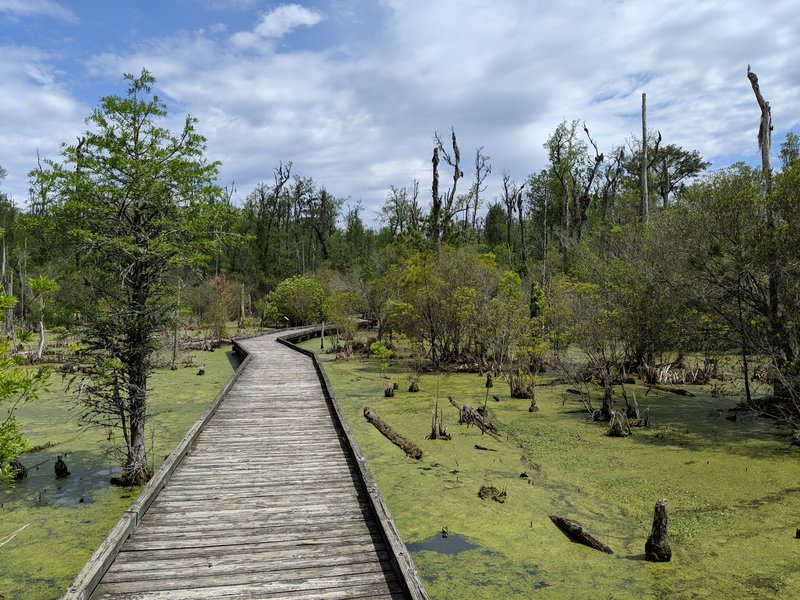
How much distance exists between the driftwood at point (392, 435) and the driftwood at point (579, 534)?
3.67 meters

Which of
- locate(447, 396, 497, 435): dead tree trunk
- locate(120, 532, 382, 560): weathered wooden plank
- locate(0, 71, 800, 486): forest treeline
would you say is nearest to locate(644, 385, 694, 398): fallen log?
locate(0, 71, 800, 486): forest treeline

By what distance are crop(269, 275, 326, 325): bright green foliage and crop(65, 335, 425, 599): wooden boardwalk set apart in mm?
31266

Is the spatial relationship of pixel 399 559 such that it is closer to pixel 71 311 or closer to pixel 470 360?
pixel 71 311

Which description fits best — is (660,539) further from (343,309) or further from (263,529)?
(343,309)

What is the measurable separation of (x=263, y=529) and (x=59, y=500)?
14.6 ft

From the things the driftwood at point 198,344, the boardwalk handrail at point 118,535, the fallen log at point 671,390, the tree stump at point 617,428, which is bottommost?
the tree stump at point 617,428

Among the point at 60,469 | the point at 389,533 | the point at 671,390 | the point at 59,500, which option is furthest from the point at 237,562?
the point at 671,390

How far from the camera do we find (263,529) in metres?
6.30

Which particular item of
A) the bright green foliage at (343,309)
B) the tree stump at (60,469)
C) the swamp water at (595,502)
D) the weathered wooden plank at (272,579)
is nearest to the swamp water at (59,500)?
the tree stump at (60,469)

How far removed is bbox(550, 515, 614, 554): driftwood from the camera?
6.85 m

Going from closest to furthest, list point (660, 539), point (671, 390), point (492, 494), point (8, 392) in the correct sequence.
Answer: point (8, 392)
point (660, 539)
point (492, 494)
point (671, 390)

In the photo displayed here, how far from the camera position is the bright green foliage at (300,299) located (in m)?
41.7

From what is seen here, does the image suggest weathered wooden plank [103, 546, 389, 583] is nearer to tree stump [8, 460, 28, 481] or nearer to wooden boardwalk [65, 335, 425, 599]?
wooden boardwalk [65, 335, 425, 599]

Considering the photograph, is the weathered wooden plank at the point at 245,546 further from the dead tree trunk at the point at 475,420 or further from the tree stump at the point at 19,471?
the dead tree trunk at the point at 475,420
